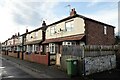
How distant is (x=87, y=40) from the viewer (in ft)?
67.6

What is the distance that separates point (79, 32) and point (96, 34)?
2.41 metres

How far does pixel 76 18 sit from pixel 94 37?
10.8 feet

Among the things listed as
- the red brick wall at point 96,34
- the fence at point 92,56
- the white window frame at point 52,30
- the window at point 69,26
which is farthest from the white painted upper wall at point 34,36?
the fence at point 92,56

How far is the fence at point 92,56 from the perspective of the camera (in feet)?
45.6

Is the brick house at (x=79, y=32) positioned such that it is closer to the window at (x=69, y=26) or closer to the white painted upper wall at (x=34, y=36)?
the window at (x=69, y=26)

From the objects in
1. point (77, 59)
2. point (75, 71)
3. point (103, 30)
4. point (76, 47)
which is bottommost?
point (75, 71)

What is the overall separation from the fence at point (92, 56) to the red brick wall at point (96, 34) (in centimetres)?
365

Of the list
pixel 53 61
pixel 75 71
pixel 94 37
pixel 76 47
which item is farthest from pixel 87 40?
pixel 75 71

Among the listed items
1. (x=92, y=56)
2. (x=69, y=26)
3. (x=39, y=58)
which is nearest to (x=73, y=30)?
(x=69, y=26)

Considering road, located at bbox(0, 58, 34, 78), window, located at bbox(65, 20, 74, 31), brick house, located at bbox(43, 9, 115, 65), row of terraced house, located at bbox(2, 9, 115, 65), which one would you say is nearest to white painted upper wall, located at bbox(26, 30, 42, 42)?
row of terraced house, located at bbox(2, 9, 115, 65)

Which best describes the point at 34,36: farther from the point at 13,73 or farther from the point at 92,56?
the point at 92,56

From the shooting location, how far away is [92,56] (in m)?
14.7

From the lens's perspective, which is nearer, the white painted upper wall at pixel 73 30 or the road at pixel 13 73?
the road at pixel 13 73

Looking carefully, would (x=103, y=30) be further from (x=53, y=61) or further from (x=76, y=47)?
(x=76, y=47)
